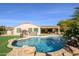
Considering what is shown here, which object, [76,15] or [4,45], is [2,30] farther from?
[76,15]

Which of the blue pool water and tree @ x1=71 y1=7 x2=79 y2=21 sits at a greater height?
tree @ x1=71 y1=7 x2=79 y2=21

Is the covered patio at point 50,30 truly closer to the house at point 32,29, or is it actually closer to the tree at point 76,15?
the house at point 32,29

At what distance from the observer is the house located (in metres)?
5.30

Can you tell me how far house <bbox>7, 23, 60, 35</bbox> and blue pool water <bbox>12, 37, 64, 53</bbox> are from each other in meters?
0.12

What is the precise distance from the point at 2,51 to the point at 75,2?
1.47 m

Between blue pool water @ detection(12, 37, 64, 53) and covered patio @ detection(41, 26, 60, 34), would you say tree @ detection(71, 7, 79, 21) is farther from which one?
blue pool water @ detection(12, 37, 64, 53)

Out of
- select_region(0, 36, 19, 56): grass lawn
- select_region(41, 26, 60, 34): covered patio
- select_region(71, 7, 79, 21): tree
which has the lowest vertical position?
select_region(0, 36, 19, 56): grass lawn

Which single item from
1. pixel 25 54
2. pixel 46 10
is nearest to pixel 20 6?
pixel 46 10

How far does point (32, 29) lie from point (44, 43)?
1.02ft

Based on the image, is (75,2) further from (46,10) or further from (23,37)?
(23,37)

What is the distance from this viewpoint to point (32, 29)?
533 cm

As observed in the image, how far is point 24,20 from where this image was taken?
532 cm

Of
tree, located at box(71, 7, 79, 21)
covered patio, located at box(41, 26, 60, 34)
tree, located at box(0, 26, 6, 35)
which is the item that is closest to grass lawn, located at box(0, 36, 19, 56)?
tree, located at box(0, 26, 6, 35)

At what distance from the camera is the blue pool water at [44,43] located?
531 centimetres
